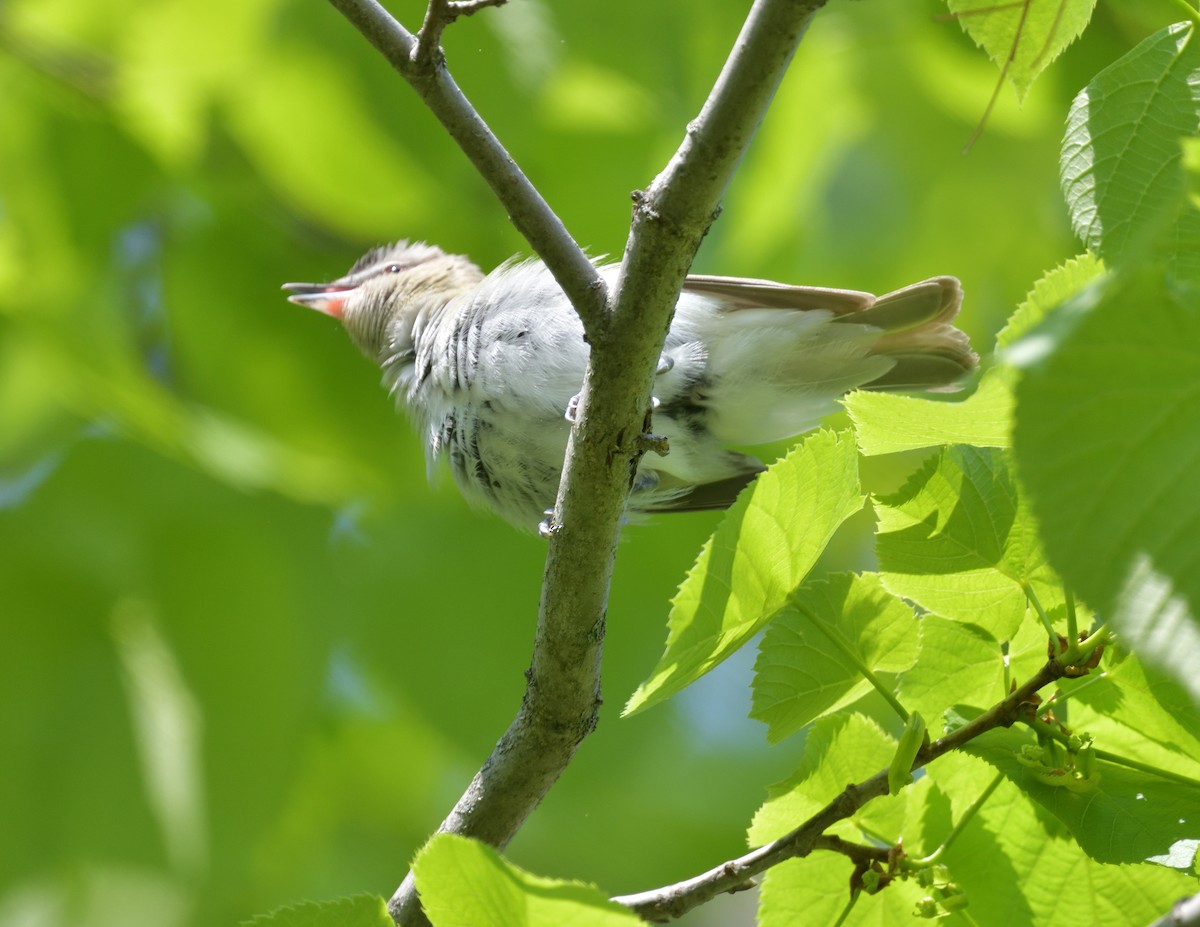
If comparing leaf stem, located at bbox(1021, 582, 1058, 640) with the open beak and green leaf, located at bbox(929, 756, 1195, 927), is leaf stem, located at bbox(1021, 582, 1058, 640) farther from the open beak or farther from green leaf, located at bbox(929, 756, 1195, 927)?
the open beak

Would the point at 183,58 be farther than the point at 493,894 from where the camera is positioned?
Yes

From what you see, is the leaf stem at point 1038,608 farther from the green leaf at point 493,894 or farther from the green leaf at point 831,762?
the green leaf at point 493,894

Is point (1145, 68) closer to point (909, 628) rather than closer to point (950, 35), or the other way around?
point (909, 628)

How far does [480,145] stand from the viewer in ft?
6.03

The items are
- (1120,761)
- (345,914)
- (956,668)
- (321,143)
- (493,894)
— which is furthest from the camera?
(321,143)

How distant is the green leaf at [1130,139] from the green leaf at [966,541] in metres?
0.35

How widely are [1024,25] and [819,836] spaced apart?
1.13m

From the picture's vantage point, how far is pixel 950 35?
4172 mm

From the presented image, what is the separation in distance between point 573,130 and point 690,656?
2599mm

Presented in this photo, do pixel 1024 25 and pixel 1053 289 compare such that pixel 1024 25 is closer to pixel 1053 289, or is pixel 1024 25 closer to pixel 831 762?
pixel 1053 289

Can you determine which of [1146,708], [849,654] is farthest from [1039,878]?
[849,654]

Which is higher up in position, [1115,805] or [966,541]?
[966,541]

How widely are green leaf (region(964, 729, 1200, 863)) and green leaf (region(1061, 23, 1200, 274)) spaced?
0.64 metres

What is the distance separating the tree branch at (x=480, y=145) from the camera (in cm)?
183
